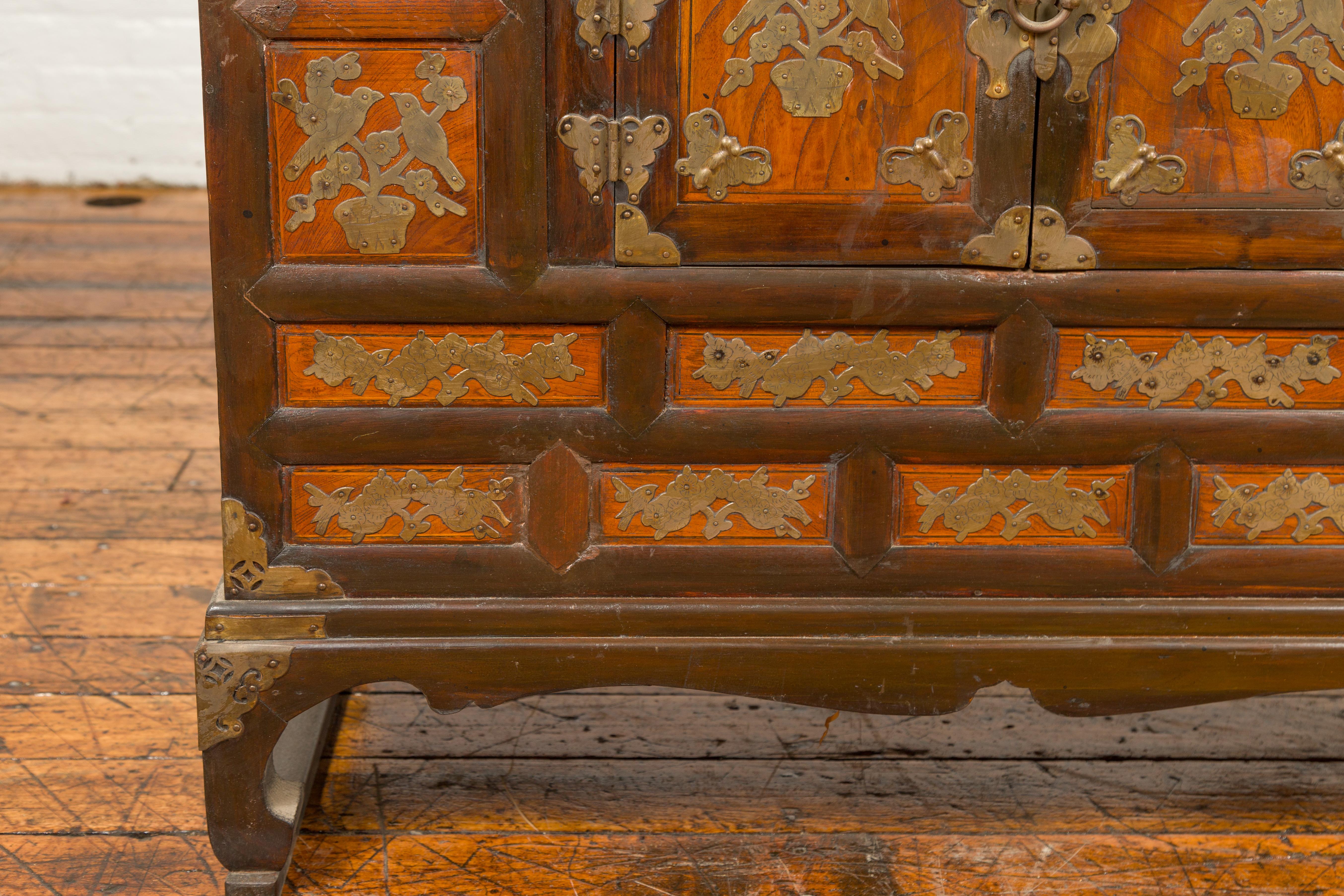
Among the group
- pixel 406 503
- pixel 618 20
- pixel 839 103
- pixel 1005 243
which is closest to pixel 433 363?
pixel 406 503

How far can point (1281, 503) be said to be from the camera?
1.46m

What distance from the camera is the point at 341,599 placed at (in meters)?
1.44

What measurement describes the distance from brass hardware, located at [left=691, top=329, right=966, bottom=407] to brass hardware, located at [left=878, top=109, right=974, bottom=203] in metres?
0.16

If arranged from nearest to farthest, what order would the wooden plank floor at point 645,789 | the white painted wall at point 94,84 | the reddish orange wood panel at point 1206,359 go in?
the reddish orange wood panel at point 1206,359
the wooden plank floor at point 645,789
the white painted wall at point 94,84

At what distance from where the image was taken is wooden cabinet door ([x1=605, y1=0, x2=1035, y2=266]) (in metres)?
1.34

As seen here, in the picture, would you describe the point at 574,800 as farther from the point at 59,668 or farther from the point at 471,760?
the point at 59,668

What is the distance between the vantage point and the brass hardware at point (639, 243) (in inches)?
54.0

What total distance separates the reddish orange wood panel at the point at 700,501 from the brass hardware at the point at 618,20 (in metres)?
0.45

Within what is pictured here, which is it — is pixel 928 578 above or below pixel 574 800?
above

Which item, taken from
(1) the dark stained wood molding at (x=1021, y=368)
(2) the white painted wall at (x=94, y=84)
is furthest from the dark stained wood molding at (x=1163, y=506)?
(2) the white painted wall at (x=94, y=84)

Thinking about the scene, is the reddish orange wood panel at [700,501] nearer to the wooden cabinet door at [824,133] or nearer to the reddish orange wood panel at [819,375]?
the reddish orange wood panel at [819,375]

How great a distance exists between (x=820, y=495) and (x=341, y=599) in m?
0.54

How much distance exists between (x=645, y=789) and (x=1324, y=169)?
1103mm

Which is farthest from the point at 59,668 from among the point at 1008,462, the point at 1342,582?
the point at 1342,582
